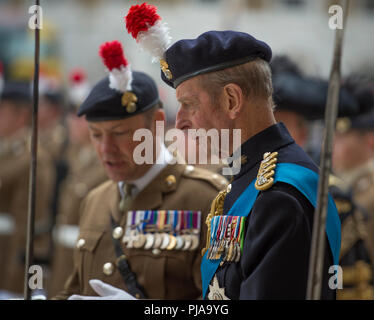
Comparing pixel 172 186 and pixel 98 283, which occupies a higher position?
pixel 172 186

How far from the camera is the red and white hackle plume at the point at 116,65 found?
2973 millimetres

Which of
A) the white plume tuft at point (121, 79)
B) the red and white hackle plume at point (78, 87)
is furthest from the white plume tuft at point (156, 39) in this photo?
the red and white hackle plume at point (78, 87)

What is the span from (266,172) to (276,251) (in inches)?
11.7

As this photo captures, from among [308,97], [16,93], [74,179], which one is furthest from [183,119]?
[16,93]

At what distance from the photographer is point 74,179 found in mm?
7016

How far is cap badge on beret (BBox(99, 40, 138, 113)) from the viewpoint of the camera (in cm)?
298

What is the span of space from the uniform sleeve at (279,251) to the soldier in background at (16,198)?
15.5ft

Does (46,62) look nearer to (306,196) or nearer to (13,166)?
(13,166)

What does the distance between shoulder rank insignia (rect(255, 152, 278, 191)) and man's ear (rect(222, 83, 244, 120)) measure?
17 centimetres

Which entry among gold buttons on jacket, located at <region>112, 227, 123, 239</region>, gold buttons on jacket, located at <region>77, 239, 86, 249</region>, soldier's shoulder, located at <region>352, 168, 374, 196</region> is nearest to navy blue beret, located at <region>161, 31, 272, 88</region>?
gold buttons on jacket, located at <region>112, 227, 123, 239</region>

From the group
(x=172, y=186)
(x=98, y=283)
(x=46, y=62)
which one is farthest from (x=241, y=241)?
(x=46, y=62)

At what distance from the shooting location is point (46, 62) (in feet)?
59.2

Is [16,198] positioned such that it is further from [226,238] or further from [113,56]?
[226,238]

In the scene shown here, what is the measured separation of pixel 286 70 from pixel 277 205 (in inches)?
91.1
